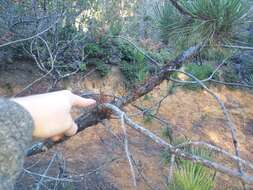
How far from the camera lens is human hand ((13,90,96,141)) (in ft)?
1.98

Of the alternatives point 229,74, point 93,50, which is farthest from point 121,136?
point 229,74

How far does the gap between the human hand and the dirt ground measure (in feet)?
4.21

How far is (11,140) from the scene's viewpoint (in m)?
0.53

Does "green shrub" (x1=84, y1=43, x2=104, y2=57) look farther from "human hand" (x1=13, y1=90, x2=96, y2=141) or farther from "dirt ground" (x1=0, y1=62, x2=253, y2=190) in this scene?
"human hand" (x1=13, y1=90, x2=96, y2=141)

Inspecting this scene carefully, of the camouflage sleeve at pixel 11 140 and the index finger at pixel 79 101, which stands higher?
the camouflage sleeve at pixel 11 140

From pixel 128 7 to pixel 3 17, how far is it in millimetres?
2933

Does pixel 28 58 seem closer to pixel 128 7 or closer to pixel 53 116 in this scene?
pixel 128 7

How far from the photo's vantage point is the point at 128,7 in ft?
19.1

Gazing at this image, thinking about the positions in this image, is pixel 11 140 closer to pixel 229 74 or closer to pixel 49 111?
pixel 49 111

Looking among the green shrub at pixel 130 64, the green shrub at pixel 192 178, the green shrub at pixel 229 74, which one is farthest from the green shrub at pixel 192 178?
the green shrub at pixel 229 74

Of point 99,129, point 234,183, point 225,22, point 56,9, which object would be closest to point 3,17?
point 56,9

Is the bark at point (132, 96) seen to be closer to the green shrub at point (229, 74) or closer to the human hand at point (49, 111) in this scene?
the human hand at point (49, 111)

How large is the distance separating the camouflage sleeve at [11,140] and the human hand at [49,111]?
0.04 metres

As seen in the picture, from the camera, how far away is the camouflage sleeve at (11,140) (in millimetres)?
515
